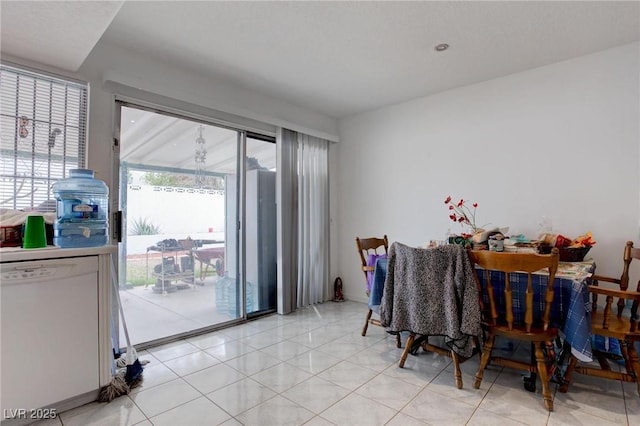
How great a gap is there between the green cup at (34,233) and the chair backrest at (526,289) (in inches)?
105

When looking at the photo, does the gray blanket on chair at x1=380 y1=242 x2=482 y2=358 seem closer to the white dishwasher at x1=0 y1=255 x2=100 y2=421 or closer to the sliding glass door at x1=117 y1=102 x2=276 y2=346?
the sliding glass door at x1=117 y1=102 x2=276 y2=346

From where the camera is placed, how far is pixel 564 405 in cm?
186

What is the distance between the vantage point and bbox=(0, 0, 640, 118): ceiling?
195 centimetres

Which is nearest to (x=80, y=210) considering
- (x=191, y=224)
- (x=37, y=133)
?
(x=37, y=133)

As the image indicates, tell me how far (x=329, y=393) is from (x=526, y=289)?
1.42m

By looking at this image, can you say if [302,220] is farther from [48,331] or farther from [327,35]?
[48,331]

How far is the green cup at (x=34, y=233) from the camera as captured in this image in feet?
6.06

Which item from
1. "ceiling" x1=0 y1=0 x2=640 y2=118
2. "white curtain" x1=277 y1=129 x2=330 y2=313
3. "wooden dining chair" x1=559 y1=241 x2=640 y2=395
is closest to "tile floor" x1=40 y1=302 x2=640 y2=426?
"wooden dining chair" x1=559 y1=241 x2=640 y2=395

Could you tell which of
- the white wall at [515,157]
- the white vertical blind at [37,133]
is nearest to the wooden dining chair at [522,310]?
the white wall at [515,157]

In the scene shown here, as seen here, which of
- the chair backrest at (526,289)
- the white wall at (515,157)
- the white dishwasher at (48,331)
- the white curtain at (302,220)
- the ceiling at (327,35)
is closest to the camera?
the white dishwasher at (48,331)

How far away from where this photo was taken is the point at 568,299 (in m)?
1.92

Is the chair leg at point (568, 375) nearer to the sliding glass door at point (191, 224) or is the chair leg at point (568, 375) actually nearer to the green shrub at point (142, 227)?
the sliding glass door at point (191, 224)

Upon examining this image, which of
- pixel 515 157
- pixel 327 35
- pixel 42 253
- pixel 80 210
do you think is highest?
pixel 327 35

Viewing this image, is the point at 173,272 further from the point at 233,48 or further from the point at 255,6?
the point at 255,6
